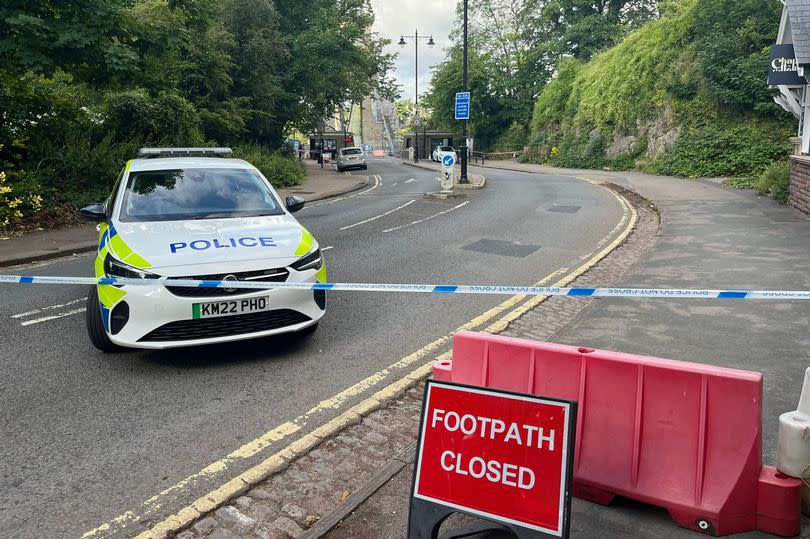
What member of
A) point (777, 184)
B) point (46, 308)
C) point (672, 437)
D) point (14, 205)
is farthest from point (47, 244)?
point (777, 184)

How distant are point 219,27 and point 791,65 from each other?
20.8m

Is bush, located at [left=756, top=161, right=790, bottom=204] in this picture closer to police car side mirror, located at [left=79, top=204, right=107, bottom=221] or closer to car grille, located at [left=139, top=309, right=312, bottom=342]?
car grille, located at [left=139, top=309, right=312, bottom=342]

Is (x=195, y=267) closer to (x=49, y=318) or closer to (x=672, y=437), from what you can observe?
(x=49, y=318)

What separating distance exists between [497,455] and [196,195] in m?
5.04

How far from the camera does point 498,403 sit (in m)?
2.85

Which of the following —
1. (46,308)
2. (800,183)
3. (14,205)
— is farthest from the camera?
(800,183)

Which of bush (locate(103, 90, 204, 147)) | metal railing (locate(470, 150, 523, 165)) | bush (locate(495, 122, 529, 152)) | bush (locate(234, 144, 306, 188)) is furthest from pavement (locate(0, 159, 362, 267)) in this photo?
bush (locate(495, 122, 529, 152))

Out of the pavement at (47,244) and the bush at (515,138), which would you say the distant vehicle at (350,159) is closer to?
the bush at (515,138)

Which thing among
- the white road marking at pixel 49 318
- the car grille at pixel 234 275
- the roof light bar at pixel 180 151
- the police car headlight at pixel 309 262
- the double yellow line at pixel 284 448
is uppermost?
the roof light bar at pixel 180 151

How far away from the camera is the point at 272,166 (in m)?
26.8

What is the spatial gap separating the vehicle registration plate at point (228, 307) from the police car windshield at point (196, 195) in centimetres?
153

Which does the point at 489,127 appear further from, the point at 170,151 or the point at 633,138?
the point at 170,151

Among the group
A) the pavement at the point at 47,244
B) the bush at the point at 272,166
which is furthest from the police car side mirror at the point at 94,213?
the bush at the point at 272,166

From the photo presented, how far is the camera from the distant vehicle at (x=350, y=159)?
138ft
